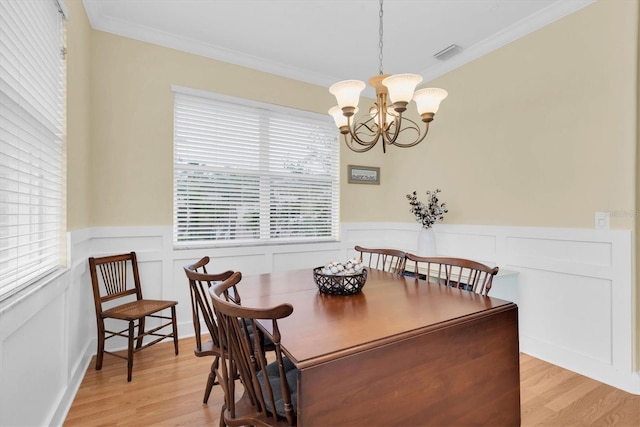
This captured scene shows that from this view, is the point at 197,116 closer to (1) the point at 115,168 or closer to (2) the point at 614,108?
(1) the point at 115,168

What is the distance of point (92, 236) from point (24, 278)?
49.2 inches

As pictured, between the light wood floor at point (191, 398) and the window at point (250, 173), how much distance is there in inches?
44.3

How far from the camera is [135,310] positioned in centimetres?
237

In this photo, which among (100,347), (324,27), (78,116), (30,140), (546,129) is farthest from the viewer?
(324,27)

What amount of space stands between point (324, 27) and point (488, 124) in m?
1.73

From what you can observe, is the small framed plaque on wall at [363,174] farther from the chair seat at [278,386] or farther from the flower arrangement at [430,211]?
the chair seat at [278,386]

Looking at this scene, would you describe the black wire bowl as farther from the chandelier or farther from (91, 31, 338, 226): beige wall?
(91, 31, 338, 226): beige wall

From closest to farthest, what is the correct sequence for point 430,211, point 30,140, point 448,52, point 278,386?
1. point 278,386
2. point 30,140
3. point 448,52
4. point 430,211

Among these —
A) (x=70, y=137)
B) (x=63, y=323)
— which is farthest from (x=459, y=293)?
(x=70, y=137)

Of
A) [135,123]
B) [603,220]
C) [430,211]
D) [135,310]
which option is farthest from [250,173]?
[603,220]

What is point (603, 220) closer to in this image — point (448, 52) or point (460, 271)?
point (460, 271)

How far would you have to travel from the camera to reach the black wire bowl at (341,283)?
1.71 m

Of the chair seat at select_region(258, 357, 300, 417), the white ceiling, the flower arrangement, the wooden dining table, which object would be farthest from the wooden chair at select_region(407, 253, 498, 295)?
the white ceiling

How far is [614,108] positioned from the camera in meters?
2.18
